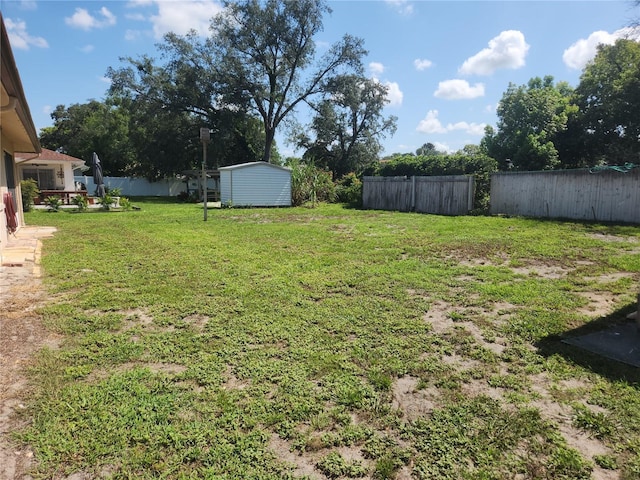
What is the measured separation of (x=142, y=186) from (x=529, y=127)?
29.8 meters

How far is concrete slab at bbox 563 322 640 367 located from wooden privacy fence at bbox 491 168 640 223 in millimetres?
9384

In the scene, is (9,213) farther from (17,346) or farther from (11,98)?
(17,346)

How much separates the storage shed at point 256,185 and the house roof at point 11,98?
39.7ft

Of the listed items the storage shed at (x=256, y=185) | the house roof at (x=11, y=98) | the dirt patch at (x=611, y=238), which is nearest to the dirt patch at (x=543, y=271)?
the dirt patch at (x=611, y=238)

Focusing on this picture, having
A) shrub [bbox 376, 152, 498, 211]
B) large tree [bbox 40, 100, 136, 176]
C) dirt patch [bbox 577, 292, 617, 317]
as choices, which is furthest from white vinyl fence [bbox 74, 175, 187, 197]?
dirt patch [bbox 577, 292, 617, 317]

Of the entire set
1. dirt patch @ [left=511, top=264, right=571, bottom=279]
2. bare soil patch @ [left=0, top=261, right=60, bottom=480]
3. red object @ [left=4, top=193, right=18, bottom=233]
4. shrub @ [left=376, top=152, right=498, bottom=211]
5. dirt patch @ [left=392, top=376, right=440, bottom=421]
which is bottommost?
dirt patch @ [left=392, top=376, right=440, bottom=421]

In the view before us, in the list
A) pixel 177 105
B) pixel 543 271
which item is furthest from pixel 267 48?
pixel 543 271

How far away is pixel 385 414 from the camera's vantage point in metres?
2.23

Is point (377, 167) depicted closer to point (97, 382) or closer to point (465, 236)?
point (465, 236)

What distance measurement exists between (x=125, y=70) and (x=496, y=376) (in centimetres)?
3160

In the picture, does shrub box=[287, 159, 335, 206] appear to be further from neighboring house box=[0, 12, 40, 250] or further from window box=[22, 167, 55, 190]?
window box=[22, 167, 55, 190]

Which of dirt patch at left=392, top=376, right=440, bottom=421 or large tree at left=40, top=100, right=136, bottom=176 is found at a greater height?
large tree at left=40, top=100, right=136, bottom=176

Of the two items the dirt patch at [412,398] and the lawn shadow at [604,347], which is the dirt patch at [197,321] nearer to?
the dirt patch at [412,398]

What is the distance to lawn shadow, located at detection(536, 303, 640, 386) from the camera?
267 centimetres
